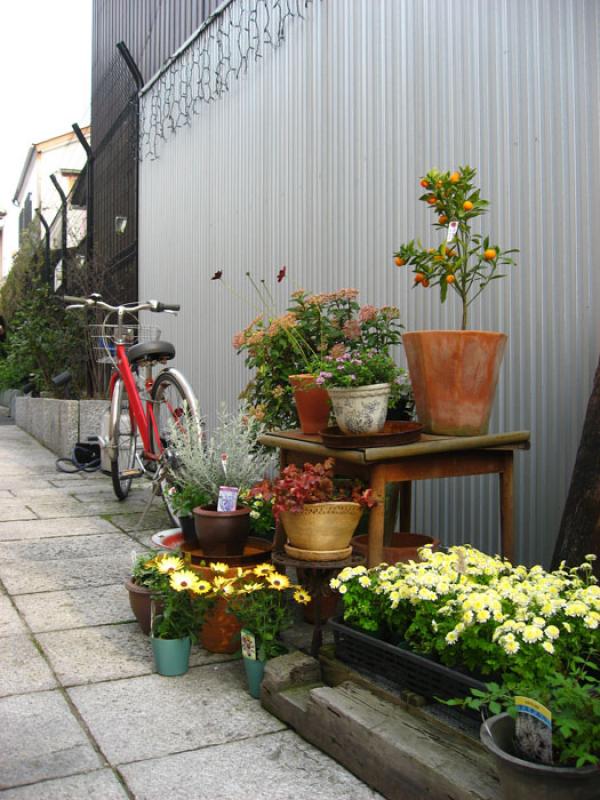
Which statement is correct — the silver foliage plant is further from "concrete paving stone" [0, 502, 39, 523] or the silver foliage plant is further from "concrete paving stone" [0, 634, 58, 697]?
"concrete paving stone" [0, 502, 39, 523]

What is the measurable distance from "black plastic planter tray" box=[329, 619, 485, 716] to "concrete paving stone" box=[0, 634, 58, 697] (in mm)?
1015

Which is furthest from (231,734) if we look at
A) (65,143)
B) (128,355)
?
(65,143)

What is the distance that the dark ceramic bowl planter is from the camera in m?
1.67

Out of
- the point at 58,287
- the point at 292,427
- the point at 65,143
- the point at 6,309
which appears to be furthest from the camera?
the point at 65,143

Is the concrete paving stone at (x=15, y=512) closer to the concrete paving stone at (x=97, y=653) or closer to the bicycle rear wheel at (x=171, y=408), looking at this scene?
the bicycle rear wheel at (x=171, y=408)

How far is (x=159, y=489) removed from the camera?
475cm

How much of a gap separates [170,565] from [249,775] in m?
0.94

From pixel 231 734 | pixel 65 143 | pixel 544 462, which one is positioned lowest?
pixel 231 734

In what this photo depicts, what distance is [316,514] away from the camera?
267 centimetres

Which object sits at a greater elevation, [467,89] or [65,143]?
[65,143]

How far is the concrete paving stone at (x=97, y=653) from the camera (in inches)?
113

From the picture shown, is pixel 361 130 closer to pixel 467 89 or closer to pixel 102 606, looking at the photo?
pixel 467 89

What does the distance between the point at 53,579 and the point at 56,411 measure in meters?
5.31

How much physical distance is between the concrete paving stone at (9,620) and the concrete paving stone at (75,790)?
122 centimetres
